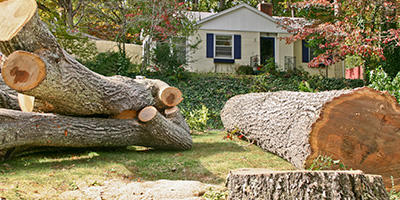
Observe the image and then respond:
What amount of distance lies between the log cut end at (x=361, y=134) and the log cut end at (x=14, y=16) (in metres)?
3.75

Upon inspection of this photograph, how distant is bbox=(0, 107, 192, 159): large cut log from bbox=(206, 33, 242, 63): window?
36.4 ft

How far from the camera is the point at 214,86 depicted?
13.1 meters

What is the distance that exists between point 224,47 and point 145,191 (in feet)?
47.9

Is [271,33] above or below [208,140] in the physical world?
above

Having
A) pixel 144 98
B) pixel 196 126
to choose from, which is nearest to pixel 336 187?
pixel 144 98

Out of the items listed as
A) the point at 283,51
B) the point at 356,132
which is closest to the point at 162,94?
the point at 356,132

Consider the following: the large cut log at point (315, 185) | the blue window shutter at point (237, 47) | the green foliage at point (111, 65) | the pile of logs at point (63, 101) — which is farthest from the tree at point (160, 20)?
the large cut log at point (315, 185)

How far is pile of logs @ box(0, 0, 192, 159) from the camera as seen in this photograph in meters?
4.03

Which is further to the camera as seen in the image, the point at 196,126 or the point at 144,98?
the point at 196,126

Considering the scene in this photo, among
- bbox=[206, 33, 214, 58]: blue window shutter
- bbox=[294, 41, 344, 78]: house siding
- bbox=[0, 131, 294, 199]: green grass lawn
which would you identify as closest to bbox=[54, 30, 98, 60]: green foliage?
bbox=[206, 33, 214, 58]: blue window shutter

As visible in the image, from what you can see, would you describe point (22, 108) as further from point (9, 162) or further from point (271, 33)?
point (271, 33)

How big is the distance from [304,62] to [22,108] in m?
15.8

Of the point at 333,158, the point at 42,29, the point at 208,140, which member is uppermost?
the point at 42,29

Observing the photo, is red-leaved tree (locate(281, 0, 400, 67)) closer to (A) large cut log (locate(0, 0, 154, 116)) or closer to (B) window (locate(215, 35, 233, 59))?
(B) window (locate(215, 35, 233, 59))
